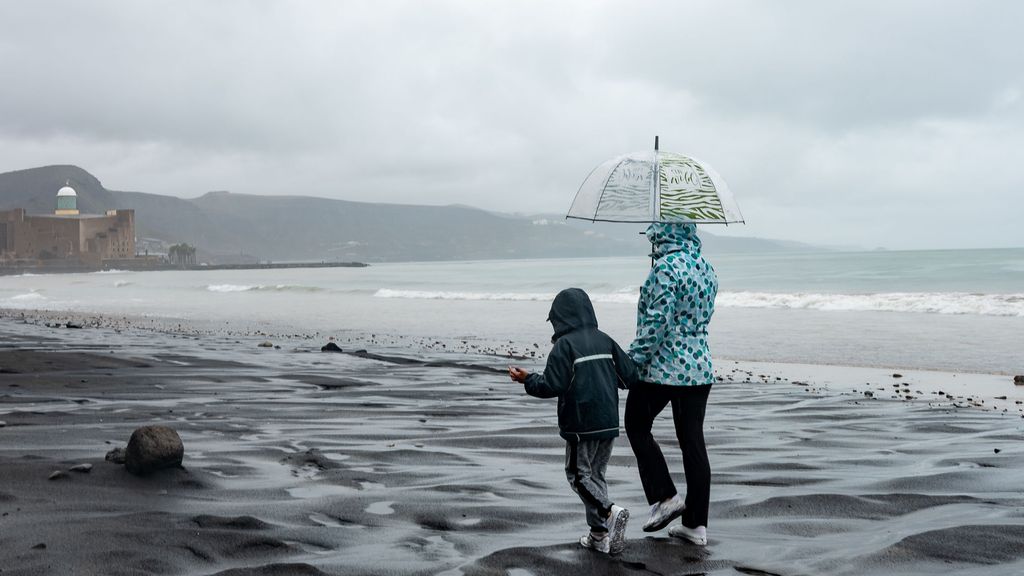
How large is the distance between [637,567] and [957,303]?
90.2 ft

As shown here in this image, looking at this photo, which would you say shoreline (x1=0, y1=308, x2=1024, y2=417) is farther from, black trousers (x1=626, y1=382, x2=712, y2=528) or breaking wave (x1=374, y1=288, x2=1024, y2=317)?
breaking wave (x1=374, y1=288, x2=1024, y2=317)

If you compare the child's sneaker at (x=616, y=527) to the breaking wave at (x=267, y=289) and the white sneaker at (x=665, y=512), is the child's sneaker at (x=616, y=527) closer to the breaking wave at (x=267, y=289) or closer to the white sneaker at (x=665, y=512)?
the white sneaker at (x=665, y=512)

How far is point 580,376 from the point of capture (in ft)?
15.4

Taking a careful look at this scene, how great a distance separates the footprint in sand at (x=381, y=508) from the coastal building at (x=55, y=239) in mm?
163480

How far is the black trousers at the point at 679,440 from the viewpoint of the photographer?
4941 millimetres

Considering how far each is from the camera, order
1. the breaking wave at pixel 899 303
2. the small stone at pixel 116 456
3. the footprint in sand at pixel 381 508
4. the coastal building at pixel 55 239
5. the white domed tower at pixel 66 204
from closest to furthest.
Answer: the footprint in sand at pixel 381 508 → the small stone at pixel 116 456 → the breaking wave at pixel 899 303 → the coastal building at pixel 55 239 → the white domed tower at pixel 66 204

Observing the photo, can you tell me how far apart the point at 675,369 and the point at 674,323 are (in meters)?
0.24

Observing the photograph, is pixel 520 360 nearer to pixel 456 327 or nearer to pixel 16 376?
pixel 16 376

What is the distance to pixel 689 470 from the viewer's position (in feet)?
16.5

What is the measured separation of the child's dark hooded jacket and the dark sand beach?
2.09 ft

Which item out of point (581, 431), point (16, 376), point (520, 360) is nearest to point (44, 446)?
point (581, 431)

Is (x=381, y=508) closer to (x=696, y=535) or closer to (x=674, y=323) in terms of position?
(x=696, y=535)

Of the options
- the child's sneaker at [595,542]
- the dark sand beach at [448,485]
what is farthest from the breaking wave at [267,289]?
the child's sneaker at [595,542]

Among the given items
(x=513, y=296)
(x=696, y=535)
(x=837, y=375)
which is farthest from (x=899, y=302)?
(x=696, y=535)
